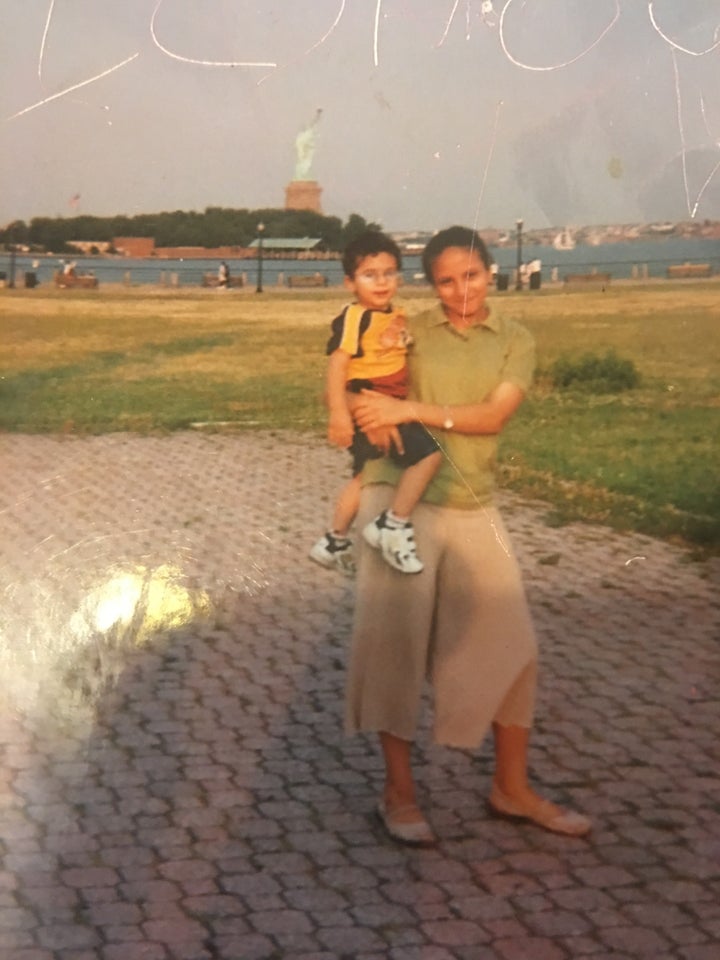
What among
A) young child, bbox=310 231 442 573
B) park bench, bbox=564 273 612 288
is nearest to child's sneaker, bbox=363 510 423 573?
young child, bbox=310 231 442 573

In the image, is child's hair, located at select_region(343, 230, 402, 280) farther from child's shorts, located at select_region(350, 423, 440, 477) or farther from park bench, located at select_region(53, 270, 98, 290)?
park bench, located at select_region(53, 270, 98, 290)

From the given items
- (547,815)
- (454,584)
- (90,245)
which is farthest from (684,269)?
(90,245)

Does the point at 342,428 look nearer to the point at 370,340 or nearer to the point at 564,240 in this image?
the point at 370,340

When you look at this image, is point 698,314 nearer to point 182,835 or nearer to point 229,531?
point 229,531

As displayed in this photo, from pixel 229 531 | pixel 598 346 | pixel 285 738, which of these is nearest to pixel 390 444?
pixel 229 531

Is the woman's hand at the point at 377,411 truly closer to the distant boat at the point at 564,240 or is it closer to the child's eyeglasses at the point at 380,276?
the child's eyeglasses at the point at 380,276

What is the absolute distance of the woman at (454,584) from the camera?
3.23m

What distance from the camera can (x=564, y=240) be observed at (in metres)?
3.77

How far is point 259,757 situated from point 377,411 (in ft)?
4.00

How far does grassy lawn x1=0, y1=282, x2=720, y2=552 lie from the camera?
360 cm

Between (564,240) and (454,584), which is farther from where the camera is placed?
(564,240)

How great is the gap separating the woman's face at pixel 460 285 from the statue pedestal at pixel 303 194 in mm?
459

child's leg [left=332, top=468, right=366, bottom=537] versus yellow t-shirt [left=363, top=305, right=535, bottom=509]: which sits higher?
yellow t-shirt [left=363, top=305, right=535, bottom=509]

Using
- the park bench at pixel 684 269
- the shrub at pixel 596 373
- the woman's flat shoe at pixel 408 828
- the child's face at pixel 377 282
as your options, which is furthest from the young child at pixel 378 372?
the park bench at pixel 684 269
